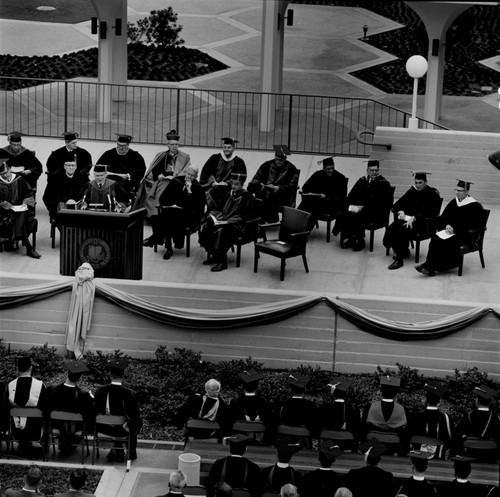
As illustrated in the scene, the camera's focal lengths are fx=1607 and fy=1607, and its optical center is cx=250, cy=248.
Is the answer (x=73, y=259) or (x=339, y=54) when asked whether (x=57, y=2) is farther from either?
(x=73, y=259)

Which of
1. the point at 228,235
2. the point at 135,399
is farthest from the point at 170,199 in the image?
the point at 135,399

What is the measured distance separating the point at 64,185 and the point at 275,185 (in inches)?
117

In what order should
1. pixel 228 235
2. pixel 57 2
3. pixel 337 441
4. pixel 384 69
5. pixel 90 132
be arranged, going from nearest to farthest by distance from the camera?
pixel 337 441, pixel 228 235, pixel 90 132, pixel 384 69, pixel 57 2

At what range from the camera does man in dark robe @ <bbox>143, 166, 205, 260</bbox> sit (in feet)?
71.4

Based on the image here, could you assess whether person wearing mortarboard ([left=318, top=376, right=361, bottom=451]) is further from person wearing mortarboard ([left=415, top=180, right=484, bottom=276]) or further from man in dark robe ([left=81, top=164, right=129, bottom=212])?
man in dark robe ([left=81, top=164, right=129, bottom=212])

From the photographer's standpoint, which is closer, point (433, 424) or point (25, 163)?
point (433, 424)

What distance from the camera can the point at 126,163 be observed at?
23391 millimetres

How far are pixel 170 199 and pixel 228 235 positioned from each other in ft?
3.72

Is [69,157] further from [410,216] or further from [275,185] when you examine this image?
[410,216]

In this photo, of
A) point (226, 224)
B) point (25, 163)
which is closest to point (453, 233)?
point (226, 224)

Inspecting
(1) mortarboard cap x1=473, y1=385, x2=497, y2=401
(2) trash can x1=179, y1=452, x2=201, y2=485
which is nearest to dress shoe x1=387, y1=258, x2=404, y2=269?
(1) mortarboard cap x1=473, y1=385, x2=497, y2=401

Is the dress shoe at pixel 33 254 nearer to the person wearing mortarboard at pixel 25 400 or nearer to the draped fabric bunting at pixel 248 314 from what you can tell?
the draped fabric bunting at pixel 248 314

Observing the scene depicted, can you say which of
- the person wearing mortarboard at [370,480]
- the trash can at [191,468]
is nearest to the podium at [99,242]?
the trash can at [191,468]

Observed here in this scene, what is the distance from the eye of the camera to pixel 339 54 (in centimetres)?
3844
